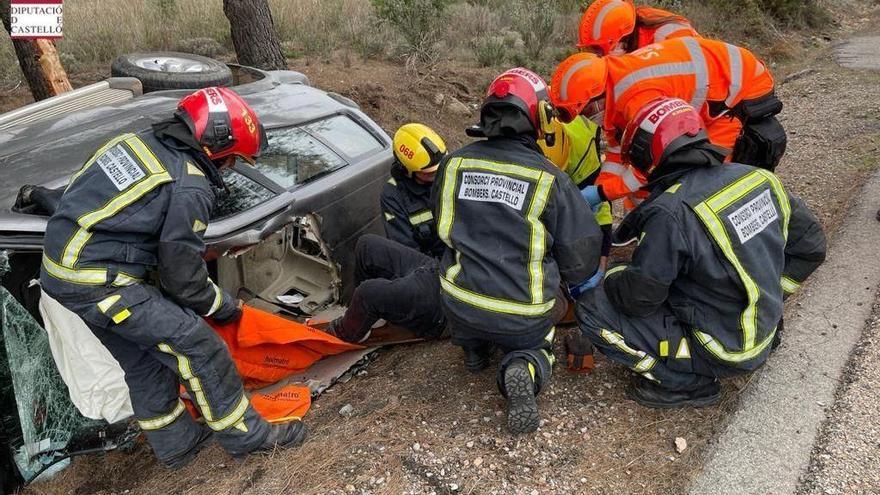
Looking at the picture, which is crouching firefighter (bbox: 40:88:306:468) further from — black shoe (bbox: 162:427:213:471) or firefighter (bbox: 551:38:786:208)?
firefighter (bbox: 551:38:786:208)

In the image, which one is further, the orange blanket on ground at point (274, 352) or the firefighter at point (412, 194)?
the firefighter at point (412, 194)

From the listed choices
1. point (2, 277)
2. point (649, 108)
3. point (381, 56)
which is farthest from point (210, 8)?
point (649, 108)

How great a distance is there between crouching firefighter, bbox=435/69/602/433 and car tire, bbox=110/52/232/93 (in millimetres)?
2715

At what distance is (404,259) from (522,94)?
131cm

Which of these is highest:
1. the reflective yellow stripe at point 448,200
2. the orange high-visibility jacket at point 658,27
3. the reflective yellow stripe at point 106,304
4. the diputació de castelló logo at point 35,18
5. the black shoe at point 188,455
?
the orange high-visibility jacket at point 658,27

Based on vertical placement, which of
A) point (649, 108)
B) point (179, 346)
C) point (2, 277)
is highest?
point (649, 108)

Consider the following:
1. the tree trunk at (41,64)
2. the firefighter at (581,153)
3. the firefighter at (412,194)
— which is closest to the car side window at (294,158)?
the firefighter at (412,194)

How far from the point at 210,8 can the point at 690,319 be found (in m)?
10.5

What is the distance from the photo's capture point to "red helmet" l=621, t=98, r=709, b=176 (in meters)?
2.57

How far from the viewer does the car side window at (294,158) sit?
376 cm

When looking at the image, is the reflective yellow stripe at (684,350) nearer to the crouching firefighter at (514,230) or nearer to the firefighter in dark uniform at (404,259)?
the crouching firefighter at (514,230)

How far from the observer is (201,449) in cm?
309

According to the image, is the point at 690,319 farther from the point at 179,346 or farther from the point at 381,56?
the point at 381,56

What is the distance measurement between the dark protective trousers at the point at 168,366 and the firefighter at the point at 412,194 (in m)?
1.43
